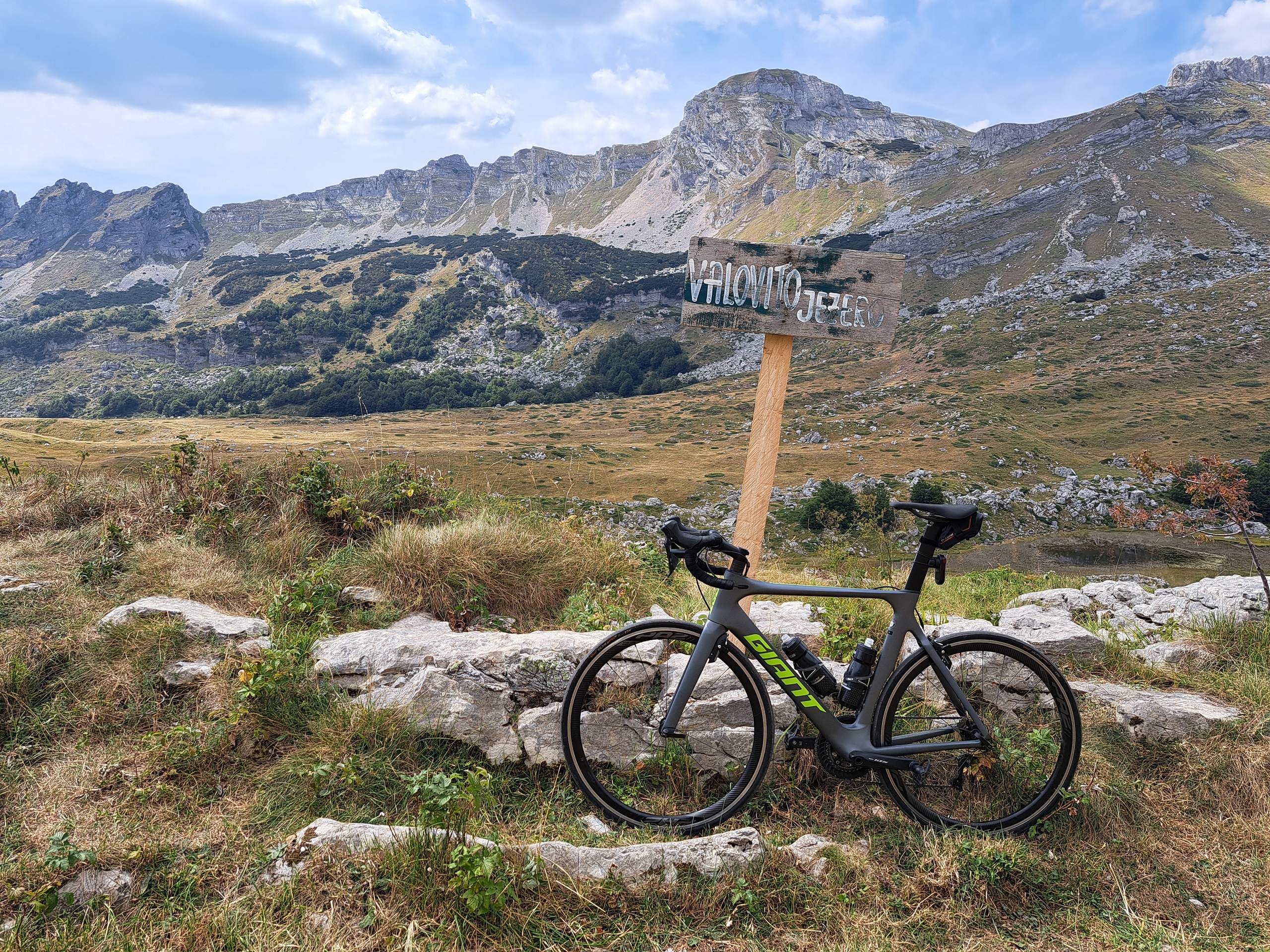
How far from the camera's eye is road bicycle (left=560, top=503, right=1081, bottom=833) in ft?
9.94

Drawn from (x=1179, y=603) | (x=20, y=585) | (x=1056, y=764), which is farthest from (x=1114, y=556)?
(x=20, y=585)

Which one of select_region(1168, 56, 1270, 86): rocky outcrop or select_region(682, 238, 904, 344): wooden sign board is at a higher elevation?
select_region(1168, 56, 1270, 86): rocky outcrop

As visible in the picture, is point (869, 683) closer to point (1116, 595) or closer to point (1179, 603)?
point (1179, 603)

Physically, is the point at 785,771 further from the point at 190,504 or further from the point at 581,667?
the point at 190,504

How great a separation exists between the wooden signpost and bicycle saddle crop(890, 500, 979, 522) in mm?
1157

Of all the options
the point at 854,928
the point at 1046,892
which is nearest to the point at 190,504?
the point at 854,928

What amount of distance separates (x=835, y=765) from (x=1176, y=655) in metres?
3.25

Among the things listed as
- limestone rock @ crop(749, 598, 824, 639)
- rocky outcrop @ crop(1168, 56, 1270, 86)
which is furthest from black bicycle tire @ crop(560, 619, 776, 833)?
rocky outcrop @ crop(1168, 56, 1270, 86)

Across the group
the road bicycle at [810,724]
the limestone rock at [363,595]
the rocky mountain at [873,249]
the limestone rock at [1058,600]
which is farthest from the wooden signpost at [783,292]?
the rocky mountain at [873,249]

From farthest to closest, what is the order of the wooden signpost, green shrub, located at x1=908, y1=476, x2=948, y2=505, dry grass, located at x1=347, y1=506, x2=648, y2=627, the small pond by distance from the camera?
1. green shrub, located at x1=908, y1=476, x2=948, y2=505
2. the small pond
3. dry grass, located at x1=347, y1=506, x2=648, y2=627
4. the wooden signpost

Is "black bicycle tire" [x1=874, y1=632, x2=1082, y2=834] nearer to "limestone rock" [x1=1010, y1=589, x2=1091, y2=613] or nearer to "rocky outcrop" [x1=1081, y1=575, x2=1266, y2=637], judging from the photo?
"rocky outcrop" [x1=1081, y1=575, x2=1266, y2=637]

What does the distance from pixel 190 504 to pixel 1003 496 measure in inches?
2135

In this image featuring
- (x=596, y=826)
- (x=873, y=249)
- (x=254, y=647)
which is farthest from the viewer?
(x=873, y=249)

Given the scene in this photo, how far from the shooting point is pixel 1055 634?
4.56m
